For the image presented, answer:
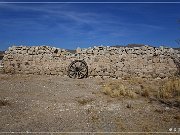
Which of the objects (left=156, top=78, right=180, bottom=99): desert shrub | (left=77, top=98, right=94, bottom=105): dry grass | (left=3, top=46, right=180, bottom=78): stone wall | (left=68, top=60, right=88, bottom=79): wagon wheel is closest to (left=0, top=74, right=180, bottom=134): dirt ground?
(left=77, top=98, right=94, bottom=105): dry grass

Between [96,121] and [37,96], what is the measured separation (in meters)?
4.10

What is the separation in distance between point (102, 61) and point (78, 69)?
68.2 inches

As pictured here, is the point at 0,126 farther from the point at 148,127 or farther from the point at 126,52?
the point at 126,52

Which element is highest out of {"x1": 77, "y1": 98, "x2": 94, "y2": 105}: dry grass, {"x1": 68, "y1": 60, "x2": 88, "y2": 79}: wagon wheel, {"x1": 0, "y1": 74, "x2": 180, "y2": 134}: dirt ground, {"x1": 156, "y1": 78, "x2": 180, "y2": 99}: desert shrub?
{"x1": 68, "y1": 60, "x2": 88, "y2": 79}: wagon wheel

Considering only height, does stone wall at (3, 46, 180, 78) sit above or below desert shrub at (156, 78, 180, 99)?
above

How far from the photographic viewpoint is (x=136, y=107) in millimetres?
10125

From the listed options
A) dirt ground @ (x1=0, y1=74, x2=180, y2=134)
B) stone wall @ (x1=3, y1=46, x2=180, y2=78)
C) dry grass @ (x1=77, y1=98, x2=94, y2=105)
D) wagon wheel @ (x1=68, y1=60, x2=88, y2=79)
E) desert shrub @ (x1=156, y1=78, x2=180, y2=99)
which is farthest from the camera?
stone wall @ (x1=3, y1=46, x2=180, y2=78)

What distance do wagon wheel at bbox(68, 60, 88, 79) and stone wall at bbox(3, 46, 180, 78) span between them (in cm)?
46

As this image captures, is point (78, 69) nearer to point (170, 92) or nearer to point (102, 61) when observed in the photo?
point (102, 61)

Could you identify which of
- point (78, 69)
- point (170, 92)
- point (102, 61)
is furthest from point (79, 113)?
point (102, 61)

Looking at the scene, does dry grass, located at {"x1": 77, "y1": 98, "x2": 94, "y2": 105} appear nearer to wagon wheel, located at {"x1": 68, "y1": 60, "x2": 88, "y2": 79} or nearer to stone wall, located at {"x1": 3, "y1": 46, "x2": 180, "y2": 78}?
wagon wheel, located at {"x1": 68, "y1": 60, "x2": 88, "y2": 79}

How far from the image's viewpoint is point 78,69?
18.9 meters

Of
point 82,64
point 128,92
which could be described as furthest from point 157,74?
point 128,92

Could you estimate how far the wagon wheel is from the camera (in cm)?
1873
